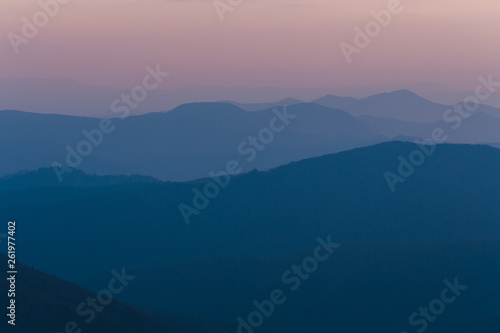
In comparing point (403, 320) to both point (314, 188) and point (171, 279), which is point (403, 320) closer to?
point (171, 279)

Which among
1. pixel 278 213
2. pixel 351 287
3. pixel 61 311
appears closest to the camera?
pixel 61 311

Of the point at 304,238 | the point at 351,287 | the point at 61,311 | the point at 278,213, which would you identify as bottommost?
the point at 61,311

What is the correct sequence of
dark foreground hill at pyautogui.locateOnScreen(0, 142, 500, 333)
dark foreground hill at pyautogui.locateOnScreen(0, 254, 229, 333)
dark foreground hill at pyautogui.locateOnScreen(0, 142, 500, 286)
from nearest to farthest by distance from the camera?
dark foreground hill at pyautogui.locateOnScreen(0, 254, 229, 333)
dark foreground hill at pyautogui.locateOnScreen(0, 142, 500, 333)
dark foreground hill at pyautogui.locateOnScreen(0, 142, 500, 286)

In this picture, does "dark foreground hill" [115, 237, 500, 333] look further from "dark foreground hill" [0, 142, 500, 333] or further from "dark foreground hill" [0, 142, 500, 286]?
"dark foreground hill" [0, 142, 500, 286]

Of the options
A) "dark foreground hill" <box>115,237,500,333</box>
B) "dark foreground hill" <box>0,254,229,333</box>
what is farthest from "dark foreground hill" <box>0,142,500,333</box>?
"dark foreground hill" <box>0,254,229,333</box>

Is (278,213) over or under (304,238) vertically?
over

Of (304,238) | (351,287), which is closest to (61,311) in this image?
(351,287)

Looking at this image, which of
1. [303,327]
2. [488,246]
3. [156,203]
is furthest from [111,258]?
[488,246]

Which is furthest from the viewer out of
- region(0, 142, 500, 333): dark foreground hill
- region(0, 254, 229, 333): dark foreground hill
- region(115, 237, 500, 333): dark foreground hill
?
region(0, 142, 500, 333): dark foreground hill

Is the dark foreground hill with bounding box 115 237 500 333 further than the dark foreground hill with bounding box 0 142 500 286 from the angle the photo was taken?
No

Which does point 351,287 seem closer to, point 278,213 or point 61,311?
point 278,213

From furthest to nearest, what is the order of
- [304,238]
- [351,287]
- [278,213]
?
1. [278,213]
2. [304,238]
3. [351,287]

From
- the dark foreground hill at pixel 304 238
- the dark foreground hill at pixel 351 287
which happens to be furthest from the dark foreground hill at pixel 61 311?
the dark foreground hill at pixel 351 287
